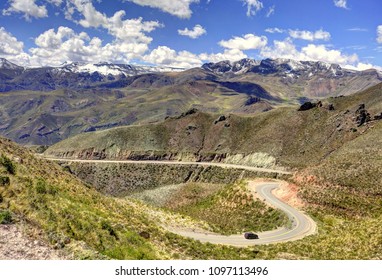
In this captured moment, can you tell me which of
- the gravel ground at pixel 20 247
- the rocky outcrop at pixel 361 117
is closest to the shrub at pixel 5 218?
the gravel ground at pixel 20 247

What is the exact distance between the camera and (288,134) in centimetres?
14988

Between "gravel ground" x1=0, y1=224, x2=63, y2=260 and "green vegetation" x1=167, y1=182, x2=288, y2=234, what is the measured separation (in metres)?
36.2

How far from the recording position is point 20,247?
18047 mm

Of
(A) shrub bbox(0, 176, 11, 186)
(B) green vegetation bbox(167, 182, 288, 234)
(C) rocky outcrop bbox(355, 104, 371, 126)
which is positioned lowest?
(B) green vegetation bbox(167, 182, 288, 234)

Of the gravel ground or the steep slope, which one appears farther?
the steep slope

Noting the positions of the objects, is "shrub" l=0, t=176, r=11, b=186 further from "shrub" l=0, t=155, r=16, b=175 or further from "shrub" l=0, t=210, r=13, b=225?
"shrub" l=0, t=210, r=13, b=225

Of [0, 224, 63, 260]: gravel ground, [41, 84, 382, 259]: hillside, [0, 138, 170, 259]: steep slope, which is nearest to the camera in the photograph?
[0, 224, 63, 260]: gravel ground

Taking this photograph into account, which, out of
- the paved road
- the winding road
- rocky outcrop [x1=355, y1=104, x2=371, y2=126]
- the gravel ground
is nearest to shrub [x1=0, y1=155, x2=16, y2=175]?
the gravel ground

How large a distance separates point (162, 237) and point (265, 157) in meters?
117

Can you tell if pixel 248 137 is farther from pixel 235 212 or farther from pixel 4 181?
pixel 4 181

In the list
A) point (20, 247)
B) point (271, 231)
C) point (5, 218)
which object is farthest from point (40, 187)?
point (271, 231)

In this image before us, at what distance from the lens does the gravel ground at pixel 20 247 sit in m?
17.4

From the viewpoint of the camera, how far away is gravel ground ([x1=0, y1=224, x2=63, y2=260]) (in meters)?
17.4

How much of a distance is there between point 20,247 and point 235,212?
5910 centimetres
